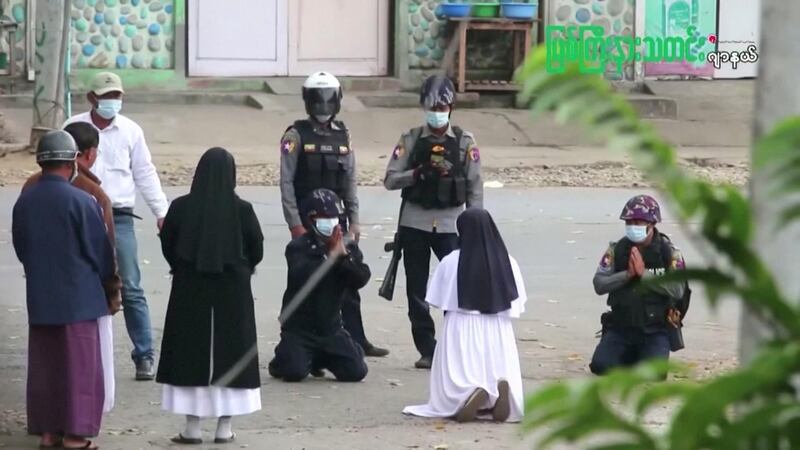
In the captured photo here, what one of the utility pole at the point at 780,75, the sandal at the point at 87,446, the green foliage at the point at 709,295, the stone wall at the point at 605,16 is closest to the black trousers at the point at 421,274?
the sandal at the point at 87,446

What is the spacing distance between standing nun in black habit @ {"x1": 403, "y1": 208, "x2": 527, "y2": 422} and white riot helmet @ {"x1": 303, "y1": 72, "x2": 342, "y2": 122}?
1572mm

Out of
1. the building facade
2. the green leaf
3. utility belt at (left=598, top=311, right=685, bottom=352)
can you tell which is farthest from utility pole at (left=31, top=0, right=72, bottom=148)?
the green leaf

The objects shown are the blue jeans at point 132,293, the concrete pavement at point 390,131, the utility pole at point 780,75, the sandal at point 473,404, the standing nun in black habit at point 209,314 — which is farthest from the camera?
the concrete pavement at point 390,131

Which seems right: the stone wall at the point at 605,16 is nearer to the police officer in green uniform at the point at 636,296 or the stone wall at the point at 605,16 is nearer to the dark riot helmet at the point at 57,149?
the police officer in green uniform at the point at 636,296

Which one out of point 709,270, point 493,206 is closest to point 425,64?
point 493,206

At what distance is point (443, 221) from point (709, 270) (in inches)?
286

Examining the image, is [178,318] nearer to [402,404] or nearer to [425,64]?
[402,404]

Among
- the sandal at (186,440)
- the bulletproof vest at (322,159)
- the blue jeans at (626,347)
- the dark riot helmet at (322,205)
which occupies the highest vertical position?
the bulletproof vest at (322,159)

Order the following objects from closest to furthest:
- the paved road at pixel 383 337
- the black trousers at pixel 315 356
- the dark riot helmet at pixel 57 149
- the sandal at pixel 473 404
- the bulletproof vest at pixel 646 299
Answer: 1. the dark riot helmet at pixel 57 149
2. the paved road at pixel 383 337
3. the sandal at pixel 473 404
4. the bulletproof vest at pixel 646 299
5. the black trousers at pixel 315 356

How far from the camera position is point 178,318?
704cm

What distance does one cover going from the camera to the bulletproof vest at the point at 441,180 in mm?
8812

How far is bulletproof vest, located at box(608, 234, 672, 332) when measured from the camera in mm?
8359

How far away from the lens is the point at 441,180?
8.82 metres

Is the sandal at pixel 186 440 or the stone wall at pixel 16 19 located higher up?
the stone wall at pixel 16 19
